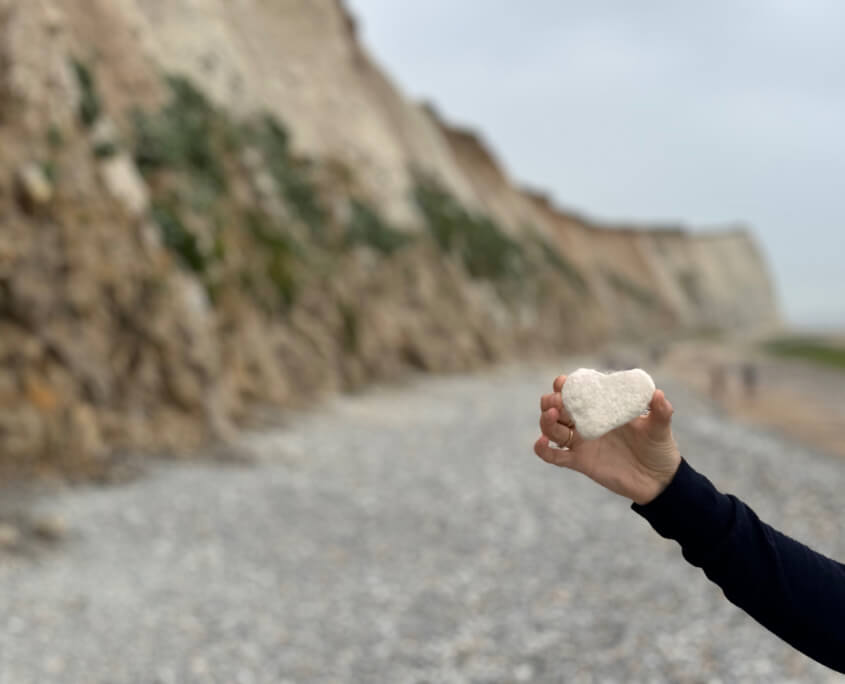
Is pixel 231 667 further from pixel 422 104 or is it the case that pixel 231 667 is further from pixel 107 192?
pixel 422 104

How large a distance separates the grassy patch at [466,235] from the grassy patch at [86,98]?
22.8 m

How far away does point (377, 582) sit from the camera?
8305 millimetres

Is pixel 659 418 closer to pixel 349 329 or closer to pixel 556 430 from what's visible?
pixel 556 430

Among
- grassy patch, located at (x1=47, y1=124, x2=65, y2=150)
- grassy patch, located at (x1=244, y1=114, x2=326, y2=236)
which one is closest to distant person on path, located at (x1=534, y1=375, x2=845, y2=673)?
grassy patch, located at (x1=47, y1=124, x2=65, y2=150)

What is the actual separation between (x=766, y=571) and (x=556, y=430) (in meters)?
0.72

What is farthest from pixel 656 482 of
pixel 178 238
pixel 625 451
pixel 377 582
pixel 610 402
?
pixel 178 238

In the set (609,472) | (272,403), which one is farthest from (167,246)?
(609,472)

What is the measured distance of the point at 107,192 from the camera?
1330 centimetres

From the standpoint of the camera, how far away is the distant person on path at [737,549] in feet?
6.81

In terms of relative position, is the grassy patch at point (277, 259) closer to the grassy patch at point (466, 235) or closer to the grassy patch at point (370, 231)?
the grassy patch at point (370, 231)

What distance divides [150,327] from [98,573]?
20.1 feet

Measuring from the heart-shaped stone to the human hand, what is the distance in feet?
0.13

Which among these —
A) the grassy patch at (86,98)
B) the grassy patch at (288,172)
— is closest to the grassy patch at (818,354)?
the grassy patch at (288,172)

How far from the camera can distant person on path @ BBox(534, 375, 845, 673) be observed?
2.08 meters
